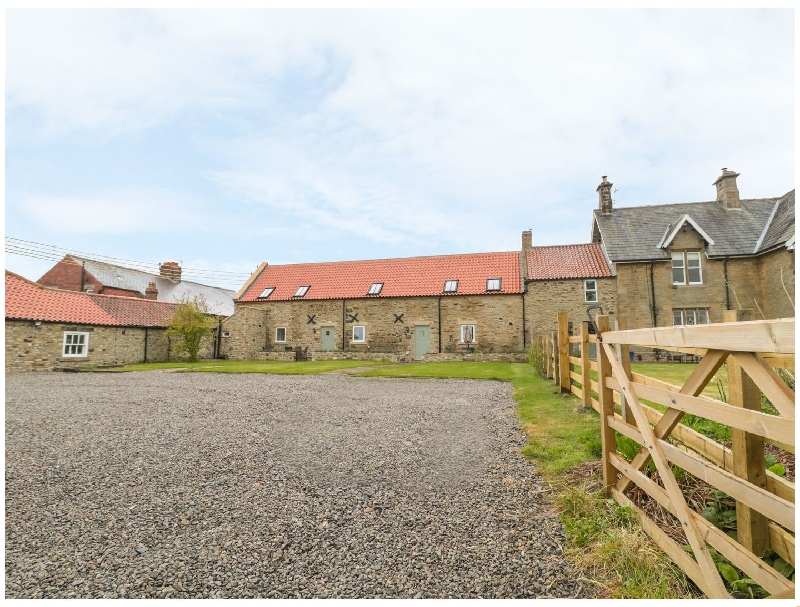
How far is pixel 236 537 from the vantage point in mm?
3578

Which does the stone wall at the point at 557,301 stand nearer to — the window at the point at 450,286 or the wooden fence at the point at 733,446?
the window at the point at 450,286

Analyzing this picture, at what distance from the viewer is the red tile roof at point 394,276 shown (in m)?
27.8

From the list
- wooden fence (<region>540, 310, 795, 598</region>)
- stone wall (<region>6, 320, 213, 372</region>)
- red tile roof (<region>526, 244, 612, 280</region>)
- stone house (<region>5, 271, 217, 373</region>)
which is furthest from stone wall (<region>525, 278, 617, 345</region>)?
wooden fence (<region>540, 310, 795, 598</region>)

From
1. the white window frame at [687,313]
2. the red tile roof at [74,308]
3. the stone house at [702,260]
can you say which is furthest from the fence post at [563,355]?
the red tile roof at [74,308]

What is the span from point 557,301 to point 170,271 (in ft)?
128

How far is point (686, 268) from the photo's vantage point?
23.8 meters

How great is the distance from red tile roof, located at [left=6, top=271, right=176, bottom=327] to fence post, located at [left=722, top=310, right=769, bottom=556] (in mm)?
26512

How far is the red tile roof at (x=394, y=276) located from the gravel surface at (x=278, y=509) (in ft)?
65.4

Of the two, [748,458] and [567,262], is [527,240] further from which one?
[748,458]

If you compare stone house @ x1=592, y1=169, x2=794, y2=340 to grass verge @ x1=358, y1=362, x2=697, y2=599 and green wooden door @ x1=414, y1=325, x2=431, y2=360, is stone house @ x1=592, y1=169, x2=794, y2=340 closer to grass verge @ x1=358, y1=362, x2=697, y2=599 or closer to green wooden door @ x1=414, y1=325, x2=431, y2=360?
green wooden door @ x1=414, y1=325, x2=431, y2=360

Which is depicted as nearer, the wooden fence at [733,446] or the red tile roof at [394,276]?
the wooden fence at [733,446]

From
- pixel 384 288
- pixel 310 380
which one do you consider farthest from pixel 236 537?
pixel 384 288

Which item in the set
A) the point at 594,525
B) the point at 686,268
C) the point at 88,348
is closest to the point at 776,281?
the point at 686,268

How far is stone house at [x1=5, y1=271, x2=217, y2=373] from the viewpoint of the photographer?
68.2ft
